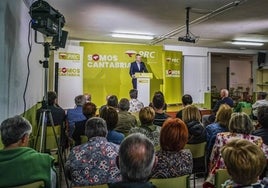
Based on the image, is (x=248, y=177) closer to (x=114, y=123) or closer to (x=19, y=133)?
(x=19, y=133)

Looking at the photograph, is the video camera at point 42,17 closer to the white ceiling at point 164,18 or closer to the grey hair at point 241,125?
the white ceiling at point 164,18

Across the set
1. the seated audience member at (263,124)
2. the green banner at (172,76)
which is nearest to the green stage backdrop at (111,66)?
the green banner at (172,76)

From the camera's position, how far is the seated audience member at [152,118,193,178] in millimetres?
2391

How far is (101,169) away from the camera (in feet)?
7.78

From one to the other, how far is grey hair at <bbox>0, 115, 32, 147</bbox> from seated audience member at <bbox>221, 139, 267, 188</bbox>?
4.92ft

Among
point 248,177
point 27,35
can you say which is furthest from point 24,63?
point 248,177

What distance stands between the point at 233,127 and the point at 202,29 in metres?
5.43

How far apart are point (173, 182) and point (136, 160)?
0.68 metres

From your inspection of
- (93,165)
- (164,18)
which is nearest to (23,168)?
(93,165)

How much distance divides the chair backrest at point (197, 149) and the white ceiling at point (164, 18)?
2885 millimetres

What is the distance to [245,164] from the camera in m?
1.65

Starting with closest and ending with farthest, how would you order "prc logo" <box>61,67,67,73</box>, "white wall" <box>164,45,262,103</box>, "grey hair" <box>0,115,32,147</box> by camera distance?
"grey hair" <box>0,115,32,147</box> → "prc logo" <box>61,67,67,73</box> → "white wall" <box>164,45,262,103</box>

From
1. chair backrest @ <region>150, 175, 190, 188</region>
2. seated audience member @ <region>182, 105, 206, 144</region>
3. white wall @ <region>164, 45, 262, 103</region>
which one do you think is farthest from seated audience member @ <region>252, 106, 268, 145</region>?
white wall @ <region>164, 45, 262, 103</region>

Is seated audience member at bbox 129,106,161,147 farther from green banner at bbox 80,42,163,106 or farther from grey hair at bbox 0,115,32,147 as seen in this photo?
green banner at bbox 80,42,163,106
